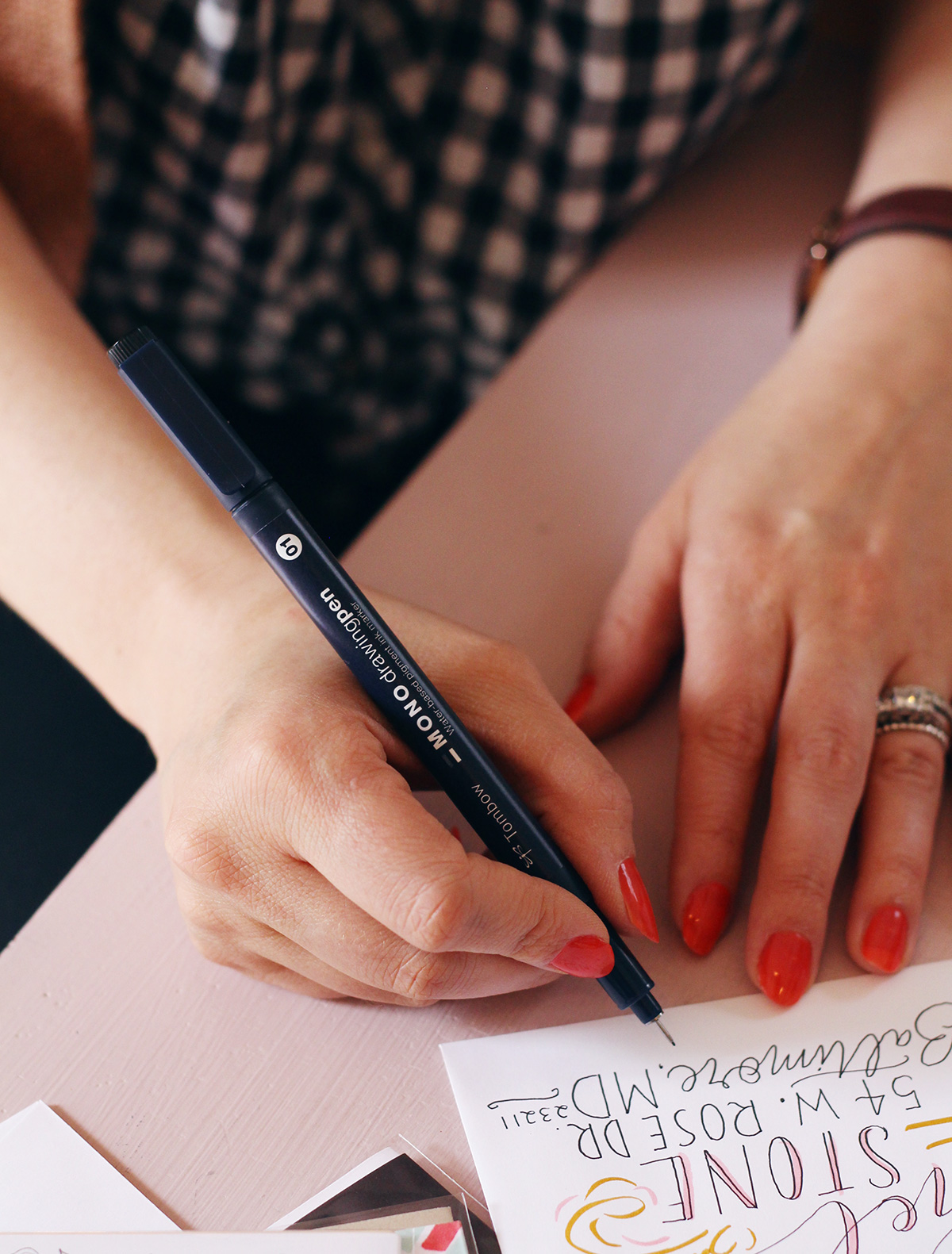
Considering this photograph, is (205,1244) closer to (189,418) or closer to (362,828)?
(362,828)

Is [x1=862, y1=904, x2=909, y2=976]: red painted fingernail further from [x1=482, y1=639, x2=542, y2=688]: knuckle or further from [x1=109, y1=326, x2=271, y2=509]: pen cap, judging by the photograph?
[x1=109, y1=326, x2=271, y2=509]: pen cap

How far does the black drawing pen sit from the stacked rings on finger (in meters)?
0.20

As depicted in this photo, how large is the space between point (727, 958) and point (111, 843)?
28cm

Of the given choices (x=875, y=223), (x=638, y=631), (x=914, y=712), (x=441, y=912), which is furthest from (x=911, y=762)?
(x=875, y=223)

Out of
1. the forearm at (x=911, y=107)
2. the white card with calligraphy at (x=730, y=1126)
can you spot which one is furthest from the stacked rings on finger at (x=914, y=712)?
the forearm at (x=911, y=107)

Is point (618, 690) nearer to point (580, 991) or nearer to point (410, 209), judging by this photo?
point (580, 991)

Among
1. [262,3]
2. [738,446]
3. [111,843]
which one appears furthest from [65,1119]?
[262,3]

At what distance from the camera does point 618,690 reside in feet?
1.49

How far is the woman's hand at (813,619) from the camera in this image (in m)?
0.39

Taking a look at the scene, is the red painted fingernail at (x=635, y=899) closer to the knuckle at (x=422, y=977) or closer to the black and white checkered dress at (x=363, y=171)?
the knuckle at (x=422, y=977)

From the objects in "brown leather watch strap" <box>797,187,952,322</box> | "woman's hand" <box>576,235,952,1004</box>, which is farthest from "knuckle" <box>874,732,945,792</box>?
"brown leather watch strap" <box>797,187,952,322</box>

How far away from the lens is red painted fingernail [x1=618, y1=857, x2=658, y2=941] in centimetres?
36

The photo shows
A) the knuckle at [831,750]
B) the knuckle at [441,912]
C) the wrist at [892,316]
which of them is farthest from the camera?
the wrist at [892,316]

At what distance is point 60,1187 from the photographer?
1.07ft
